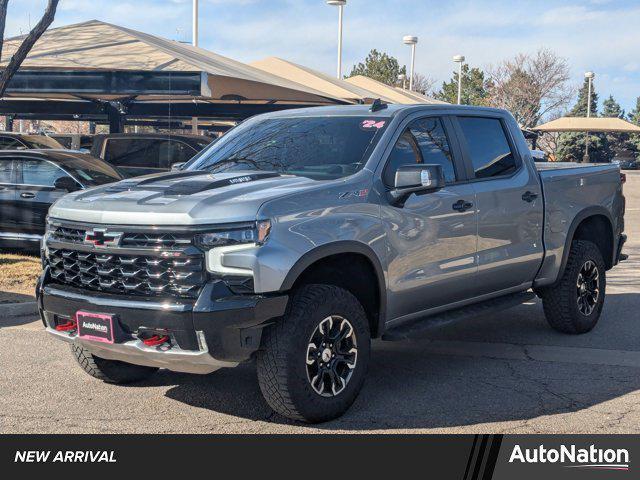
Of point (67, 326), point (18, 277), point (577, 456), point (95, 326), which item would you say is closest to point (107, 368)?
point (67, 326)

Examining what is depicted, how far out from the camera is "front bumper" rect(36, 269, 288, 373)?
447cm

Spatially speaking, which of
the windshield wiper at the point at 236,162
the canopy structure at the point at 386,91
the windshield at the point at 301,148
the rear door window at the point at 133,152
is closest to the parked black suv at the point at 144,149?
the rear door window at the point at 133,152

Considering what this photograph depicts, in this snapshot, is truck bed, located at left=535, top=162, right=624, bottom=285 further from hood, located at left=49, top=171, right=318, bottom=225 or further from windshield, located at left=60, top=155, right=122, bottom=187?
windshield, located at left=60, top=155, right=122, bottom=187

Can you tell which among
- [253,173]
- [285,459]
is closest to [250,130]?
[253,173]

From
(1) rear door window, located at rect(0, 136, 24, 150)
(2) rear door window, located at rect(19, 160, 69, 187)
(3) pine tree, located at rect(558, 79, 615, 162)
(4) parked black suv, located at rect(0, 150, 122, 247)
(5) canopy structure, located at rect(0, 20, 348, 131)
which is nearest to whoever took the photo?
(4) parked black suv, located at rect(0, 150, 122, 247)

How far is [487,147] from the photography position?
6594 millimetres

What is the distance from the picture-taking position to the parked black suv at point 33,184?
37.1 ft

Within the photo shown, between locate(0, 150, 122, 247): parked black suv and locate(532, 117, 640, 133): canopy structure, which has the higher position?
locate(532, 117, 640, 133): canopy structure

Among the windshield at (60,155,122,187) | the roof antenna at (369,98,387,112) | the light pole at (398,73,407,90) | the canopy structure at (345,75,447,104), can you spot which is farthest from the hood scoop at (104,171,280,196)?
the light pole at (398,73,407,90)

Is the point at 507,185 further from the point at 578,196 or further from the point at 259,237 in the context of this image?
the point at 259,237

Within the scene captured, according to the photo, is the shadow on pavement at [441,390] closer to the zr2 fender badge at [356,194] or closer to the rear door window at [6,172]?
the zr2 fender badge at [356,194]

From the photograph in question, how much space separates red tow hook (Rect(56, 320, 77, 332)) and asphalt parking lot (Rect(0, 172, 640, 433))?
53 centimetres

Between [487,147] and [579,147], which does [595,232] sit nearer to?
[487,147]

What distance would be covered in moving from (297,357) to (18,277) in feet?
19.7
